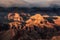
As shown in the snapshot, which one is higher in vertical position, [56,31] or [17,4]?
[17,4]

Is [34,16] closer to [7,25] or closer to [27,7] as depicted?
[27,7]

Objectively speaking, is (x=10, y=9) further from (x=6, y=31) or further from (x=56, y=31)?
(x=56, y=31)

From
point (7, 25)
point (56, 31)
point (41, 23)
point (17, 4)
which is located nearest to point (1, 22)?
point (7, 25)

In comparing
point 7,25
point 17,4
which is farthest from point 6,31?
point 17,4

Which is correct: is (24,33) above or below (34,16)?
below

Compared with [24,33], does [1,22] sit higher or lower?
higher

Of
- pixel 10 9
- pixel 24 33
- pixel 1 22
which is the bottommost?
pixel 24 33

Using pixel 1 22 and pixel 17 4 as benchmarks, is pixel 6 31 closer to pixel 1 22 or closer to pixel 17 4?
pixel 1 22

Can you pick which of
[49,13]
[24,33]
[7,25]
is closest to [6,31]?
[7,25]
